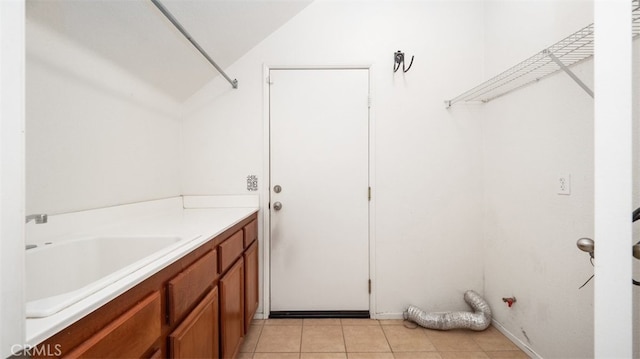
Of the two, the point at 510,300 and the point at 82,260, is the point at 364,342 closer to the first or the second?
the point at 510,300

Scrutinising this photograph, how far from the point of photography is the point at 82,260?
1.04m

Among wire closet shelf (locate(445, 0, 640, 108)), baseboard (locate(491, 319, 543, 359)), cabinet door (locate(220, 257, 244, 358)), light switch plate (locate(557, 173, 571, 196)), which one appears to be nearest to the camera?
wire closet shelf (locate(445, 0, 640, 108))

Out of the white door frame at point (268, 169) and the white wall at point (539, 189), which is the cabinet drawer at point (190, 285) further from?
the white wall at point (539, 189)

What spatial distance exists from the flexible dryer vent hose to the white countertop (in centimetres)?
144

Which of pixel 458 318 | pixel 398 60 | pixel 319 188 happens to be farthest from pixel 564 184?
pixel 319 188

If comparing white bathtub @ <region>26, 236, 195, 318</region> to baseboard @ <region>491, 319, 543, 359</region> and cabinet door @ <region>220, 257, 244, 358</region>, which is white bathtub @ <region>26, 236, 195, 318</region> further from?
baseboard @ <region>491, 319, 543, 359</region>

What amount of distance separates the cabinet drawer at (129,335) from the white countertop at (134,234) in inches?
2.7

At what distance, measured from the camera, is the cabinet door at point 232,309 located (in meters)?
1.25

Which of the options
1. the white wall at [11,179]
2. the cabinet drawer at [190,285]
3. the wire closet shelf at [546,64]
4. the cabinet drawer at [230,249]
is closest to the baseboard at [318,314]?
the cabinet drawer at [230,249]

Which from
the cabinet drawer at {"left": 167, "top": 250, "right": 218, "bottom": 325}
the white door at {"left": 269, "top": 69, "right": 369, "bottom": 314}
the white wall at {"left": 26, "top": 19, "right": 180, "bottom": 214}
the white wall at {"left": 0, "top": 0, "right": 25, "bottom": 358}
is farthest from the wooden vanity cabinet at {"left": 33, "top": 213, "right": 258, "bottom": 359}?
the white wall at {"left": 26, "top": 19, "right": 180, "bottom": 214}

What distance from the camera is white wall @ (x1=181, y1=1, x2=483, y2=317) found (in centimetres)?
206

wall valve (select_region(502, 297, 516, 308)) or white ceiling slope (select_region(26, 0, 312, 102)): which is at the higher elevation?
white ceiling slope (select_region(26, 0, 312, 102))

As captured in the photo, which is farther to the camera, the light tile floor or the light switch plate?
the light tile floor

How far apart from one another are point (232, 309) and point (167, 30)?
1574 mm
